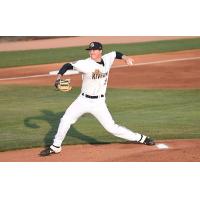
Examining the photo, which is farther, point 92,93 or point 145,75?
point 145,75

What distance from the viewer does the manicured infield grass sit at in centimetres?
880

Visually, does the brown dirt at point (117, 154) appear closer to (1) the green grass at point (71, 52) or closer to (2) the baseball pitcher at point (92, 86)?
(2) the baseball pitcher at point (92, 86)

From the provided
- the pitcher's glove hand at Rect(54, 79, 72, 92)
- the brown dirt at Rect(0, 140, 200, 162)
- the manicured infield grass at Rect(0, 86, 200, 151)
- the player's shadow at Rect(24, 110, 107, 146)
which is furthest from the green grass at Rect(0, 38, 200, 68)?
the pitcher's glove hand at Rect(54, 79, 72, 92)

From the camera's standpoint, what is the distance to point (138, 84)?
13.0 m

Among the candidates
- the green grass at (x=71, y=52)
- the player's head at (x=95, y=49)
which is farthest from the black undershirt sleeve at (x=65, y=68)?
the green grass at (x=71, y=52)

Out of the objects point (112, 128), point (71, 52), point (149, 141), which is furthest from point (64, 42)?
point (112, 128)

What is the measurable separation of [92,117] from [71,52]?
7.34 metres

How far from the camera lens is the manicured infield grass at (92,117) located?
8.80 meters

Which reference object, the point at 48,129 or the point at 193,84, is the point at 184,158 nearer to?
the point at 48,129

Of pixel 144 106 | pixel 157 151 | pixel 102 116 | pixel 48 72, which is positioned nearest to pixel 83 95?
pixel 102 116

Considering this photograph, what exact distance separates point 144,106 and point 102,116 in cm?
369

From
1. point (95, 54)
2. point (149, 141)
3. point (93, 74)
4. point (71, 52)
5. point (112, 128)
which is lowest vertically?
point (149, 141)

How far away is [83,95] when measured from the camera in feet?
24.5

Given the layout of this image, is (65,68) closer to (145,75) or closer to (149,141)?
(149,141)
